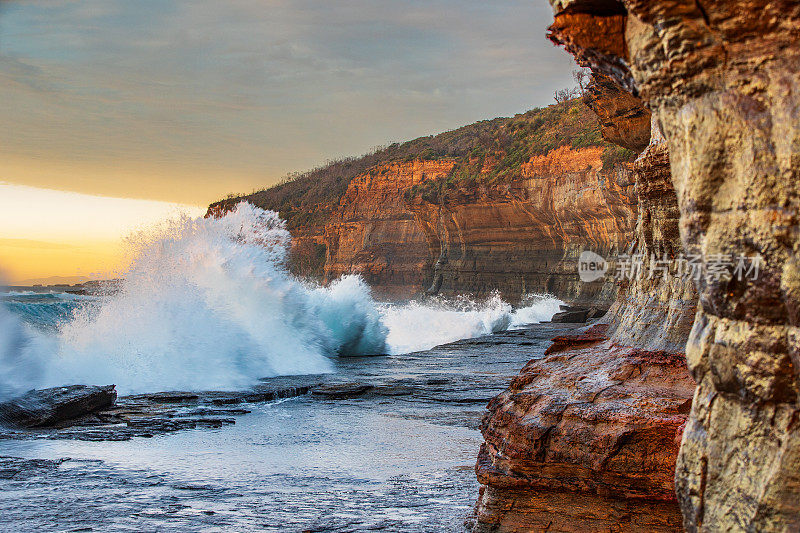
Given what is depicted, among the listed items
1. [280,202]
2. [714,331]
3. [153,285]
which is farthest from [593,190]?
[280,202]

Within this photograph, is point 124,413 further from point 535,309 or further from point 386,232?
point 386,232

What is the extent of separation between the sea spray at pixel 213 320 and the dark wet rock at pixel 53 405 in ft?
6.05

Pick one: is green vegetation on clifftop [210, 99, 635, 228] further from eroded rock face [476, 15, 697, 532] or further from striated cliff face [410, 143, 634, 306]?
eroded rock face [476, 15, 697, 532]

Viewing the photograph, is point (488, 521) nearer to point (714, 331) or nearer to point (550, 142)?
point (714, 331)

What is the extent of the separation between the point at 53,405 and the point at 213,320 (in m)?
6.01

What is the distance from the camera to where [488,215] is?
4066 centimetres

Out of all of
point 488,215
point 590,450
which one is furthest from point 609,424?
point 488,215

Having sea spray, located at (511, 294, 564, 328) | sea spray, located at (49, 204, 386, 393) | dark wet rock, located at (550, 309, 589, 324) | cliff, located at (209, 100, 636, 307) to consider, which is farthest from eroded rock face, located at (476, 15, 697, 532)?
sea spray, located at (511, 294, 564, 328)

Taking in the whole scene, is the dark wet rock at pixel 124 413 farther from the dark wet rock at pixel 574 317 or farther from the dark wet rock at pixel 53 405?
the dark wet rock at pixel 574 317

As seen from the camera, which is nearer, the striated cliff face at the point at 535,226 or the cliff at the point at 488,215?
the striated cliff face at the point at 535,226

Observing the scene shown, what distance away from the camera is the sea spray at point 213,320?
37.8 feet

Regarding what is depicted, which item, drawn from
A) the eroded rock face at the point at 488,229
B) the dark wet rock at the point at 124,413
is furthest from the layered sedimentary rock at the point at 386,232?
the dark wet rock at the point at 124,413

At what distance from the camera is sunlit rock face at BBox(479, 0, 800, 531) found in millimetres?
1978

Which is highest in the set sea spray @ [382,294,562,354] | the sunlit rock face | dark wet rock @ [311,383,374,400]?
the sunlit rock face
